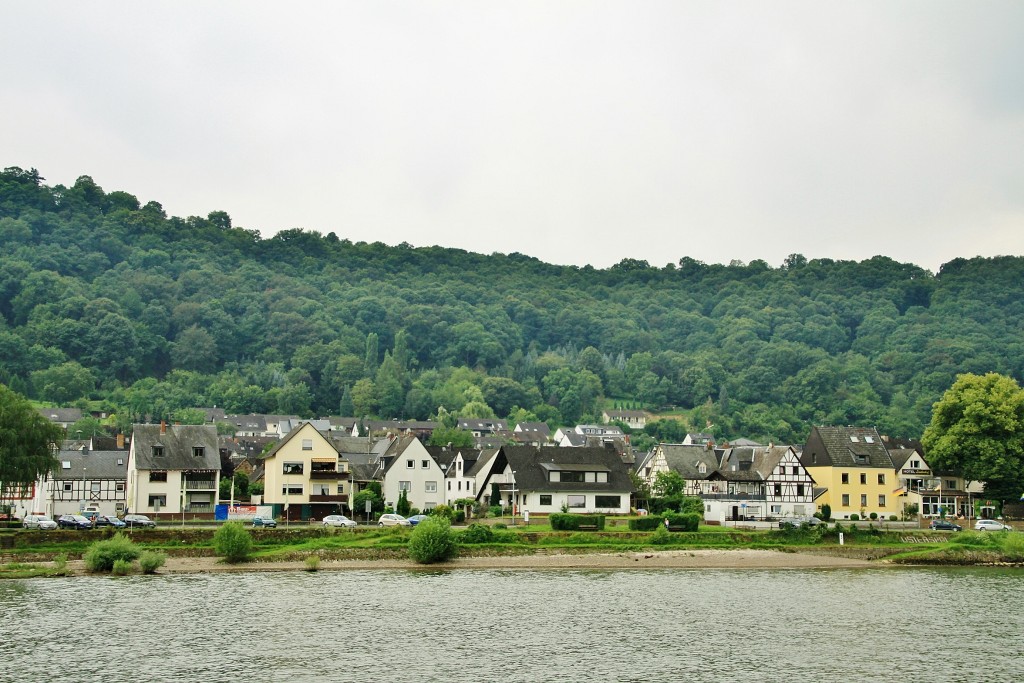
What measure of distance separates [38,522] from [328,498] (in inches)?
795

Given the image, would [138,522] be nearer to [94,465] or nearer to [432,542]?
[94,465]

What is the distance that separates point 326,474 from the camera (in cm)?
7938

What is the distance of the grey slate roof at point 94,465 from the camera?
76.7m

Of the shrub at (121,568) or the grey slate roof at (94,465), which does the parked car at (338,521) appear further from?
the grey slate roof at (94,465)

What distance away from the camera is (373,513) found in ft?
257

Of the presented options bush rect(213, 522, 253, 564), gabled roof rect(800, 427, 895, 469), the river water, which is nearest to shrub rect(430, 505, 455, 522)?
the river water

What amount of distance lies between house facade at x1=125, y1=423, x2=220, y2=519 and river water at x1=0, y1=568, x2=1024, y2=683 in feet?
70.1

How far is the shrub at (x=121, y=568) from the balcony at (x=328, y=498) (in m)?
23.0

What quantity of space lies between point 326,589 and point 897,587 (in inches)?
1140

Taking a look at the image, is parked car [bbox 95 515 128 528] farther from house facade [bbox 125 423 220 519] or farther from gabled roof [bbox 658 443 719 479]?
gabled roof [bbox 658 443 719 479]

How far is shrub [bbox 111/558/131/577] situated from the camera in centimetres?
5612

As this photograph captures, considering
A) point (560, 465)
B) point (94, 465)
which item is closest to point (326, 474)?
point (94, 465)

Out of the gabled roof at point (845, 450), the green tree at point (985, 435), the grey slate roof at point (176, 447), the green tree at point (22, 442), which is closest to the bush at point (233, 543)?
the green tree at point (22, 442)

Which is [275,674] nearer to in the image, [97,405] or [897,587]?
[897,587]
